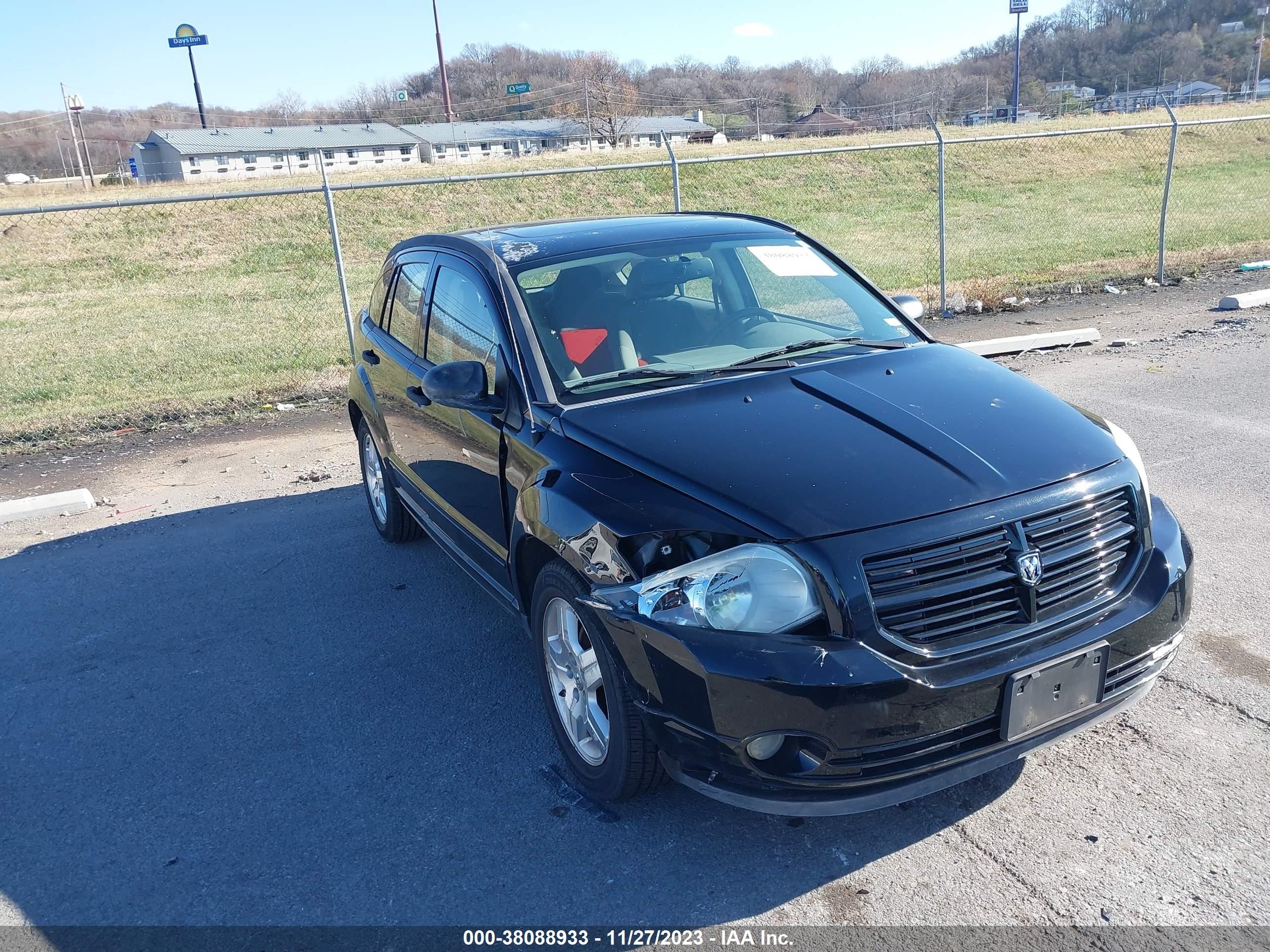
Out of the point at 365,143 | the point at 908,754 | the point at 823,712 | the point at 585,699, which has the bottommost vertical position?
the point at 585,699

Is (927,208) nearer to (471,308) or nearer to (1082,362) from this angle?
(1082,362)

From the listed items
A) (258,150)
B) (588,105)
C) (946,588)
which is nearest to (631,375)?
(946,588)

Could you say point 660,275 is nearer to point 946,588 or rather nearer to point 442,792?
point 946,588

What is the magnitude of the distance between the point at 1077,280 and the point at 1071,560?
37.4 ft

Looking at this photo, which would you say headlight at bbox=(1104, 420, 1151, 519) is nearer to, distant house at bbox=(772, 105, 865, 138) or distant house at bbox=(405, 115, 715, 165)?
distant house at bbox=(772, 105, 865, 138)

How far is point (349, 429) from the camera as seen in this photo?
863 cm

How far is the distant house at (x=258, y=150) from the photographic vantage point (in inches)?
2608

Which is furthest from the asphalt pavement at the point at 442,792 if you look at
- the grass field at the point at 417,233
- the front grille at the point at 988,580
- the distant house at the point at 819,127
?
the distant house at the point at 819,127

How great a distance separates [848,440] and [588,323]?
1.30 m

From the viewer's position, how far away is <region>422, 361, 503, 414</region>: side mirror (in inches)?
148

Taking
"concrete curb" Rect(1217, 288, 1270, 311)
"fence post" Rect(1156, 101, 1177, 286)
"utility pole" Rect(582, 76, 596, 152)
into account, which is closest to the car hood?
"concrete curb" Rect(1217, 288, 1270, 311)

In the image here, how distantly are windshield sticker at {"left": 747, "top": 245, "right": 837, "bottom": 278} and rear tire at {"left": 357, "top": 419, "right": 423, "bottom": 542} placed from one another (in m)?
2.32

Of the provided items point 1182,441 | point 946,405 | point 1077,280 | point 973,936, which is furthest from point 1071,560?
point 1077,280

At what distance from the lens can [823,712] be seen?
8.52 feet
